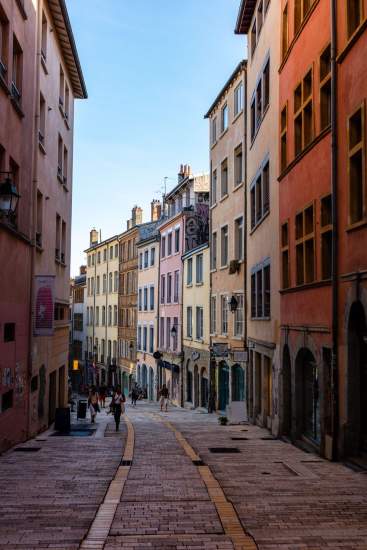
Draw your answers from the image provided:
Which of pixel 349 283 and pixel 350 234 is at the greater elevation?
pixel 350 234

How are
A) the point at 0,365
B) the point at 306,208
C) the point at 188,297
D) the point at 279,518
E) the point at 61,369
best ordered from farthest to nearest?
the point at 188,297 → the point at 61,369 → the point at 306,208 → the point at 0,365 → the point at 279,518

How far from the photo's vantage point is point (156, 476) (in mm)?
11297

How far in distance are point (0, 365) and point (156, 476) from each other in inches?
208

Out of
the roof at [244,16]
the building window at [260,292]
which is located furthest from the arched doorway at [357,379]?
the roof at [244,16]

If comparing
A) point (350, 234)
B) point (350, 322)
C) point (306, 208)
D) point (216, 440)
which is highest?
point (306, 208)

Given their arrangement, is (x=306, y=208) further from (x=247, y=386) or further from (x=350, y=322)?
(x=247, y=386)

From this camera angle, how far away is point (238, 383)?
29.1 metres

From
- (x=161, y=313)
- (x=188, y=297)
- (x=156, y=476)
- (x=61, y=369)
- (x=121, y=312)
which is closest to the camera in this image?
(x=156, y=476)

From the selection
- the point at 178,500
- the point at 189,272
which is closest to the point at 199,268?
the point at 189,272

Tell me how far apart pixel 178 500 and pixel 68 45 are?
830 inches

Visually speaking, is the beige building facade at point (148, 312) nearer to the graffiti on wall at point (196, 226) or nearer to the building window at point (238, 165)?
the graffiti on wall at point (196, 226)

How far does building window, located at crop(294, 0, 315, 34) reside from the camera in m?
17.0

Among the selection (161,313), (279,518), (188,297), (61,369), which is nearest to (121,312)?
(161,313)

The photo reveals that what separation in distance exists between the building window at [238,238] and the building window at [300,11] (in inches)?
483
